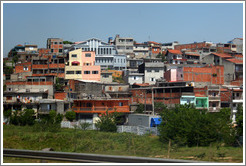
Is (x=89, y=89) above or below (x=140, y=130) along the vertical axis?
above

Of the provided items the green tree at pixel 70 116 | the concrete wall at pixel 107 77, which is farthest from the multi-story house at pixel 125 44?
the green tree at pixel 70 116

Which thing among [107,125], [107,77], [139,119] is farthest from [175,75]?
[107,125]

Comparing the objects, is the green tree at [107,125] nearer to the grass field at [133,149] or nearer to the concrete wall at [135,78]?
the grass field at [133,149]

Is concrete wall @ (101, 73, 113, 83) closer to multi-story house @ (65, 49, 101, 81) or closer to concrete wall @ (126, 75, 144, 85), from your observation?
multi-story house @ (65, 49, 101, 81)

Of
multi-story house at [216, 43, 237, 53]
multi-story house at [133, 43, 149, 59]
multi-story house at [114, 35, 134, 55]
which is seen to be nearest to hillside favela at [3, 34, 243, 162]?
multi-story house at [216, 43, 237, 53]

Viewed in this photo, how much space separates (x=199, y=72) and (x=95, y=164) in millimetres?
41074

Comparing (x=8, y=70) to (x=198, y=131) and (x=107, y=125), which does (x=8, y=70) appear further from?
(x=198, y=131)

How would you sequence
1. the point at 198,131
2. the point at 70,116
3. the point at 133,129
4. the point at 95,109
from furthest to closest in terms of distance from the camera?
the point at 95,109
the point at 70,116
the point at 133,129
the point at 198,131

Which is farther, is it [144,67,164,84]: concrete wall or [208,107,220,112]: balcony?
[144,67,164,84]: concrete wall

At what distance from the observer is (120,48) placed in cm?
7425

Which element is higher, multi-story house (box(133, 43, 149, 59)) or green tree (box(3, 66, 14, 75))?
multi-story house (box(133, 43, 149, 59))

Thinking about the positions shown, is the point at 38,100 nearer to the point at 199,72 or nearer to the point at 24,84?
the point at 24,84

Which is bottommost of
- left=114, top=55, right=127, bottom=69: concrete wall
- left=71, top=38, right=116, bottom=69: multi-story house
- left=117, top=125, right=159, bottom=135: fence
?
left=117, top=125, right=159, bottom=135: fence

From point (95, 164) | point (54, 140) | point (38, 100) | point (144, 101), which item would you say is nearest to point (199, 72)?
point (144, 101)
